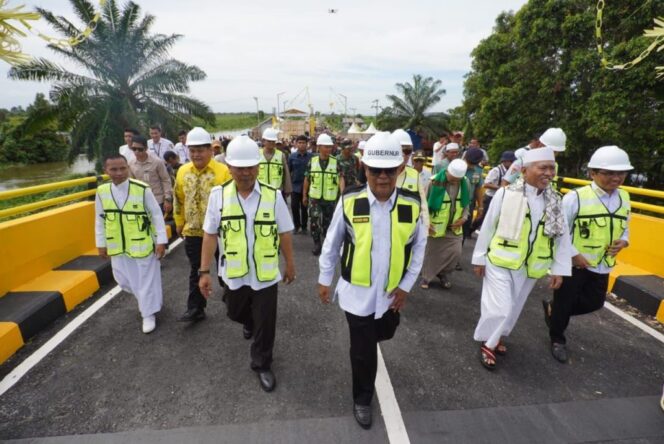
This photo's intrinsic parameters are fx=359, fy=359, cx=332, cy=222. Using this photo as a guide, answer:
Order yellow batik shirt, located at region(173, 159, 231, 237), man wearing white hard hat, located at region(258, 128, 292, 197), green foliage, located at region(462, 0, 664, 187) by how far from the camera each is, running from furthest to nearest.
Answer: green foliage, located at region(462, 0, 664, 187), man wearing white hard hat, located at region(258, 128, 292, 197), yellow batik shirt, located at region(173, 159, 231, 237)

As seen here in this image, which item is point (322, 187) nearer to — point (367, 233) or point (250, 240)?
point (250, 240)

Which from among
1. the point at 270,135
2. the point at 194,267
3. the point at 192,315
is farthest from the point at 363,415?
the point at 270,135

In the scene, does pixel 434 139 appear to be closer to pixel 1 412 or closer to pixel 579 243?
pixel 579 243

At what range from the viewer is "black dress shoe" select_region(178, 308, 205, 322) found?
148 inches

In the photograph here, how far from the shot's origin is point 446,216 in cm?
450

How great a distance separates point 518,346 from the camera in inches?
137

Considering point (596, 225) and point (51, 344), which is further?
point (51, 344)

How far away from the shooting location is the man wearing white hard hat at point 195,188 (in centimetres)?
356

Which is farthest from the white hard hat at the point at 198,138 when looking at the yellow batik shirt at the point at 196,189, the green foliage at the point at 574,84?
the green foliage at the point at 574,84

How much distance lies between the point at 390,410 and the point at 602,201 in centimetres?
255

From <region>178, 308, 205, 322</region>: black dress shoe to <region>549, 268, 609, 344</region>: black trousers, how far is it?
3.51 m

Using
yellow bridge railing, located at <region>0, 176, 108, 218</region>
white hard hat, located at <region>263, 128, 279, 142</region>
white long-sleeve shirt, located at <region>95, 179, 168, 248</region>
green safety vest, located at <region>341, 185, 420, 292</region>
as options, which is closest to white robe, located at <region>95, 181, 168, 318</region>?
white long-sleeve shirt, located at <region>95, 179, 168, 248</region>

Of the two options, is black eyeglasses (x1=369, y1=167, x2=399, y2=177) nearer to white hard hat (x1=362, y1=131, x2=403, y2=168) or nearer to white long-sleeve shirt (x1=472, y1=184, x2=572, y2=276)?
white hard hat (x1=362, y1=131, x2=403, y2=168)

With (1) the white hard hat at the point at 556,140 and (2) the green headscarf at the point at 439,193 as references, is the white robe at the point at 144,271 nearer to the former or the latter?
(2) the green headscarf at the point at 439,193
